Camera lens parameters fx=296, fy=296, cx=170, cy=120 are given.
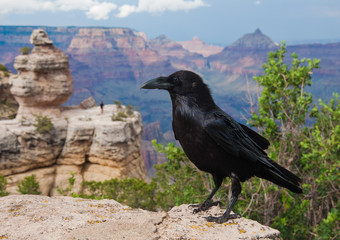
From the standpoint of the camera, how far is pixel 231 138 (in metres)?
3.61

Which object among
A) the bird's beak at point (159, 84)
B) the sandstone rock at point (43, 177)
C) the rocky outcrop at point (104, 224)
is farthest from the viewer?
the sandstone rock at point (43, 177)

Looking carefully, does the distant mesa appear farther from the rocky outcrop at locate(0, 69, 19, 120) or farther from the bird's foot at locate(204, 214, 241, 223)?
the bird's foot at locate(204, 214, 241, 223)

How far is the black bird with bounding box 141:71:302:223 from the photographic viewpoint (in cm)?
355

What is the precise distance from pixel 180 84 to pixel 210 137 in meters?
0.77

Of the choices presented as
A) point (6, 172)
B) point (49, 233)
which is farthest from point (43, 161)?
point (49, 233)

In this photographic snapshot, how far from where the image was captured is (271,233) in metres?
3.54

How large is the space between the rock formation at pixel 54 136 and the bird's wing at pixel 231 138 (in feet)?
78.5

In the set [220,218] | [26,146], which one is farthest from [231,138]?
[26,146]

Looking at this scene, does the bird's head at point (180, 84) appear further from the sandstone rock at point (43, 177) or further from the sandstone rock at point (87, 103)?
the sandstone rock at point (87, 103)

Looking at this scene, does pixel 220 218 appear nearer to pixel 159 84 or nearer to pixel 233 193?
pixel 233 193

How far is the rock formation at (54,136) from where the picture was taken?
2609cm

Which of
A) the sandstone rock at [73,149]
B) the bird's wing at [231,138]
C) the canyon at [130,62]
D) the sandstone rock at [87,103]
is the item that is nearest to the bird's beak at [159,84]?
the bird's wing at [231,138]

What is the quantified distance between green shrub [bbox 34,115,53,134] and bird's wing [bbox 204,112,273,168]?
25.2 m

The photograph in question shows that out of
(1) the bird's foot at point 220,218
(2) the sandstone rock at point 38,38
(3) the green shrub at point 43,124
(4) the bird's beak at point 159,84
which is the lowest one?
(3) the green shrub at point 43,124
